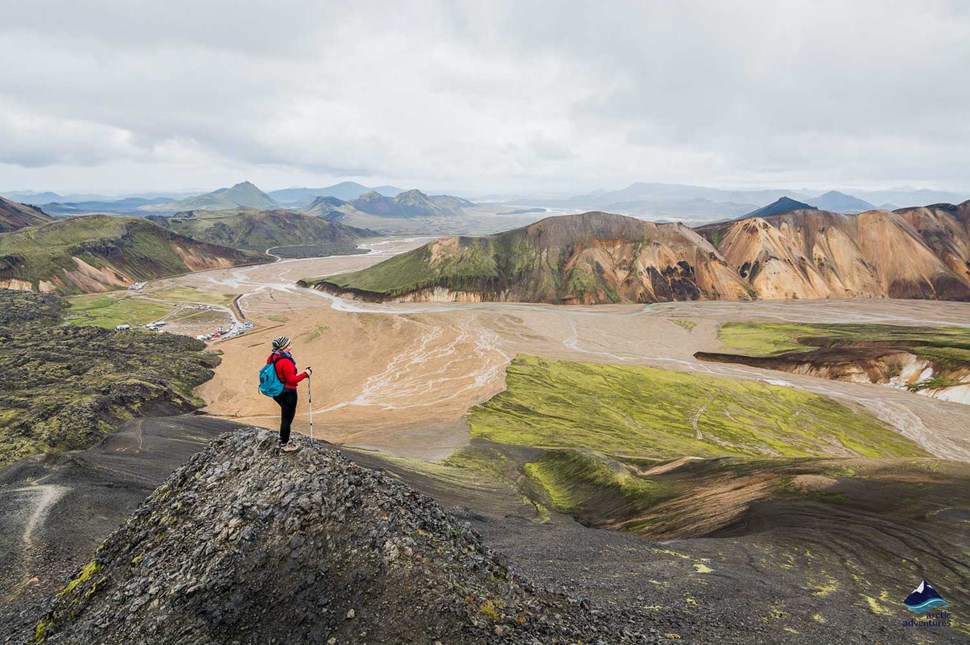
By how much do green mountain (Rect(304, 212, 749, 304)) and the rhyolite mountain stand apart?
15081mm

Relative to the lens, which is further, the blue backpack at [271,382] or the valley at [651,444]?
the valley at [651,444]

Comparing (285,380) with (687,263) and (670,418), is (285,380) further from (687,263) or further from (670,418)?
(687,263)

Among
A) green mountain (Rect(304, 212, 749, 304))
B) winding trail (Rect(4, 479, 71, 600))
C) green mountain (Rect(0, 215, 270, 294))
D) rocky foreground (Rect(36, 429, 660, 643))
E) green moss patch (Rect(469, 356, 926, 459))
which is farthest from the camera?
green mountain (Rect(304, 212, 749, 304))

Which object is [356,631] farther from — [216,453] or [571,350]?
[571,350]

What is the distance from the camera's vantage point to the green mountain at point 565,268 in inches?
6550

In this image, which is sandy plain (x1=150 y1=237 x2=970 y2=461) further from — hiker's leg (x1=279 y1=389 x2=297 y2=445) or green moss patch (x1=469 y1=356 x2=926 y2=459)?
hiker's leg (x1=279 y1=389 x2=297 y2=445)

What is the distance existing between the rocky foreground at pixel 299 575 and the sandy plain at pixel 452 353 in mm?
38051

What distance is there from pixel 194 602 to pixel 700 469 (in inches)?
1636

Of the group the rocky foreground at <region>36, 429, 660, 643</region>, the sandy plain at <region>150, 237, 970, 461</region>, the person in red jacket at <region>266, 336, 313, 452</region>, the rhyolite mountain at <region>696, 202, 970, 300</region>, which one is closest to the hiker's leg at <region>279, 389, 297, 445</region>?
the person in red jacket at <region>266, 336, 313, 452</region>

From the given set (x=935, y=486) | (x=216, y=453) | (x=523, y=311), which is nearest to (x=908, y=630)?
(x=935, y=486)

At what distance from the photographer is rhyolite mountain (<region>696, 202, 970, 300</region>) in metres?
166

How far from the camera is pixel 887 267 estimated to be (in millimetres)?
172750

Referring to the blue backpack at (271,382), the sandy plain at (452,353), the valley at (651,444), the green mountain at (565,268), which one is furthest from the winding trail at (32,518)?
the green mountain at (565,268)

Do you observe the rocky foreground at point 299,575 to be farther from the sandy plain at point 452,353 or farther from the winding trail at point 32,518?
the sandy plain at point 452,353
